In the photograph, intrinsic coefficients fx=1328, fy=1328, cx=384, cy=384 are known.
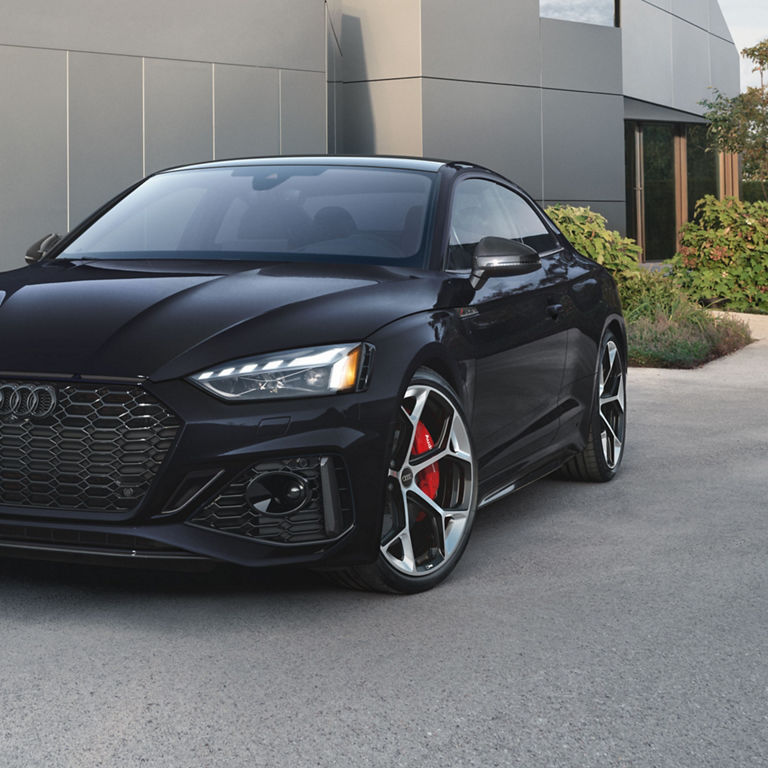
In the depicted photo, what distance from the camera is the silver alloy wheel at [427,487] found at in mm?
4273

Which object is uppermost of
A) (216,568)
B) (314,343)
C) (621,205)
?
(621,205)

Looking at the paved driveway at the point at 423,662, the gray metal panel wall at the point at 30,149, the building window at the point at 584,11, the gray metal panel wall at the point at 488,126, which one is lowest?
the paved driveway at the point at 423,662

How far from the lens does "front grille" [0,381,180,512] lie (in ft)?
12.5

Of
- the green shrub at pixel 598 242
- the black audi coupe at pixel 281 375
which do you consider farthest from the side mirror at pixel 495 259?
the green shrub at pixel 598 242

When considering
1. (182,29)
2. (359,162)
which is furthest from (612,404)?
(182,29)

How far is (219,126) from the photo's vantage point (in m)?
16.4

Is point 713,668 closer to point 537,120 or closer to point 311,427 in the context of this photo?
point 311,427

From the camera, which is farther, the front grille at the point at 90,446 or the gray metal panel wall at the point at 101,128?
the gray metal panel wall at the point at 101,128

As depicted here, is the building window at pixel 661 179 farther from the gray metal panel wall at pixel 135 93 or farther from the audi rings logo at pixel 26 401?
the audi rings logo at pixel 26 401

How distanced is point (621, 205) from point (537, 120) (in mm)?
2817

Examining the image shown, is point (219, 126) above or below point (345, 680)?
above

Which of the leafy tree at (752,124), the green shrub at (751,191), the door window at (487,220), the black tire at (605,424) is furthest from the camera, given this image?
the green shrub at (751,191)

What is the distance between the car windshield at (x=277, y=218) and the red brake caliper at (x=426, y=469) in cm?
72

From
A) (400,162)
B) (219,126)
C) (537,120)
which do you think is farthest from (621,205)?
(400,162)
